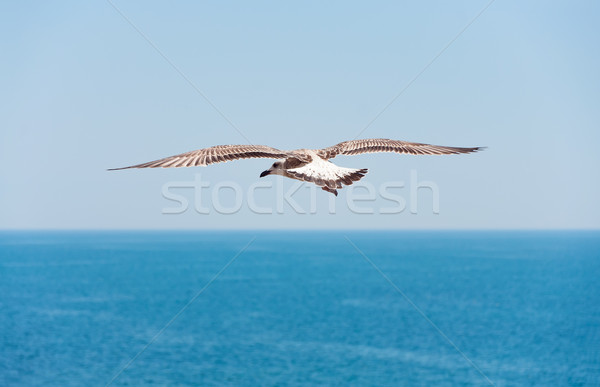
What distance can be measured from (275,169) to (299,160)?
540mm

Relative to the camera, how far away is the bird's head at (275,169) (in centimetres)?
1218

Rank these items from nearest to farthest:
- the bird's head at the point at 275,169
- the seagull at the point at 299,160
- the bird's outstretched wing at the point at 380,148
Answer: the seagull at the point at 299,160 → the bird's head at the point at 275,169 → the bird's outstretched wing at the point at 380,148

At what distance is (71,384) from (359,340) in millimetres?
90329

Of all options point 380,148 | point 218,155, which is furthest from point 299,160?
point 380,148

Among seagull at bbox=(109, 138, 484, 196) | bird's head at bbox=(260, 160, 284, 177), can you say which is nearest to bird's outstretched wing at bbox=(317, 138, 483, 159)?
seagull at bbox=(109, 138, 484, 196)

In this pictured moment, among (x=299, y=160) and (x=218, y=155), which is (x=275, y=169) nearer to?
(x=299, y=160)

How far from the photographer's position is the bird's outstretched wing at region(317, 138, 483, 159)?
13.9m

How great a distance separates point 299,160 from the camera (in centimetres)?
1234

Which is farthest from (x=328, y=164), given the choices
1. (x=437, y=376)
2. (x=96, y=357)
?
(x=96, y=357)

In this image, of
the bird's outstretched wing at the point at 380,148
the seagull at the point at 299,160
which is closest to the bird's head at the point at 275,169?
the seagull at the point at 299,160

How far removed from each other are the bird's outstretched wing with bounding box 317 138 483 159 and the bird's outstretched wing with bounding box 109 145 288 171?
5.44 feet

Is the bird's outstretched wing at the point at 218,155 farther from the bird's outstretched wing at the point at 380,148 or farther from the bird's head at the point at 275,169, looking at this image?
the bird's outstretched wing at the point at 380,148

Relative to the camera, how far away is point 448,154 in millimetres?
12875

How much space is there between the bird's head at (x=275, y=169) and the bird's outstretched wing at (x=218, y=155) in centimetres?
13
